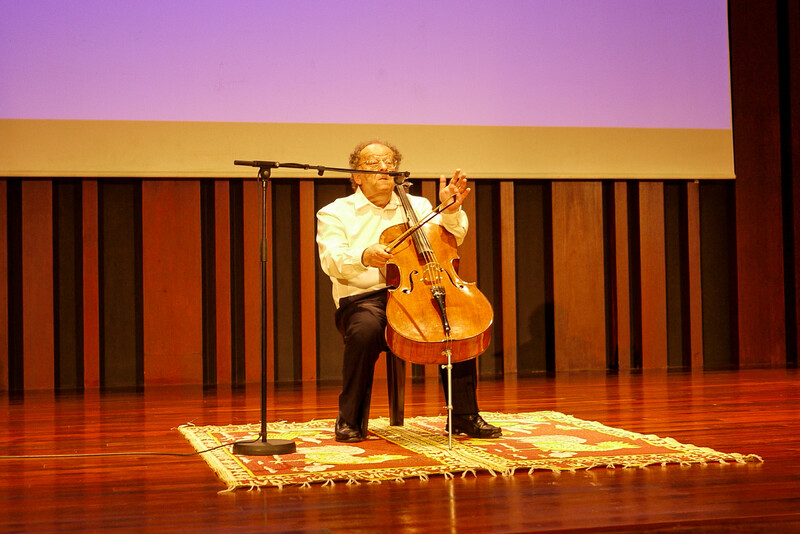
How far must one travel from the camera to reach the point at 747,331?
6.13 m

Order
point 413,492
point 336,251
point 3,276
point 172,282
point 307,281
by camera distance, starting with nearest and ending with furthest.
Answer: point 413,492
point 336,251
point 3,276
point 172,282
point 307,281

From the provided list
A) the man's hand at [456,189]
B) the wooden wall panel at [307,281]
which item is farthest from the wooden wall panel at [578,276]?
the man's hand at [456,189]

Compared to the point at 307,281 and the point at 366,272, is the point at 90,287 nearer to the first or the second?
the point at 307,281

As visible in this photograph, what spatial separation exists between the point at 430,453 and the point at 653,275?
3.79 metres

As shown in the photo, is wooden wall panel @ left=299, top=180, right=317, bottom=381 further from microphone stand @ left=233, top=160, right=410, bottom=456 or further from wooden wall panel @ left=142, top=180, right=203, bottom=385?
microphone stand @ left=233, top=160, right=410, bottom=456

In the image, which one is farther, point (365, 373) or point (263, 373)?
point (365, 373)

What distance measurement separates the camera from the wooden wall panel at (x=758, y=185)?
6.11 m

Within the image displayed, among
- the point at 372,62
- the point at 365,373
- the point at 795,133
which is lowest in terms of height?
the point at 365,373

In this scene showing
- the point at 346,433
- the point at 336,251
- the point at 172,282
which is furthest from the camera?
the point at 172,282

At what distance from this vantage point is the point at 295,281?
5.70 m

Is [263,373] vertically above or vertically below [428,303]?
below

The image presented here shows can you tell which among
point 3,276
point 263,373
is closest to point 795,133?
point 263,373

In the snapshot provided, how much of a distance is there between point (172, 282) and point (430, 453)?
3269 mm

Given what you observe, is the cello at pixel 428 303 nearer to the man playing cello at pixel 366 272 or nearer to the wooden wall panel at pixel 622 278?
the man playing cello at pixel 366 272
